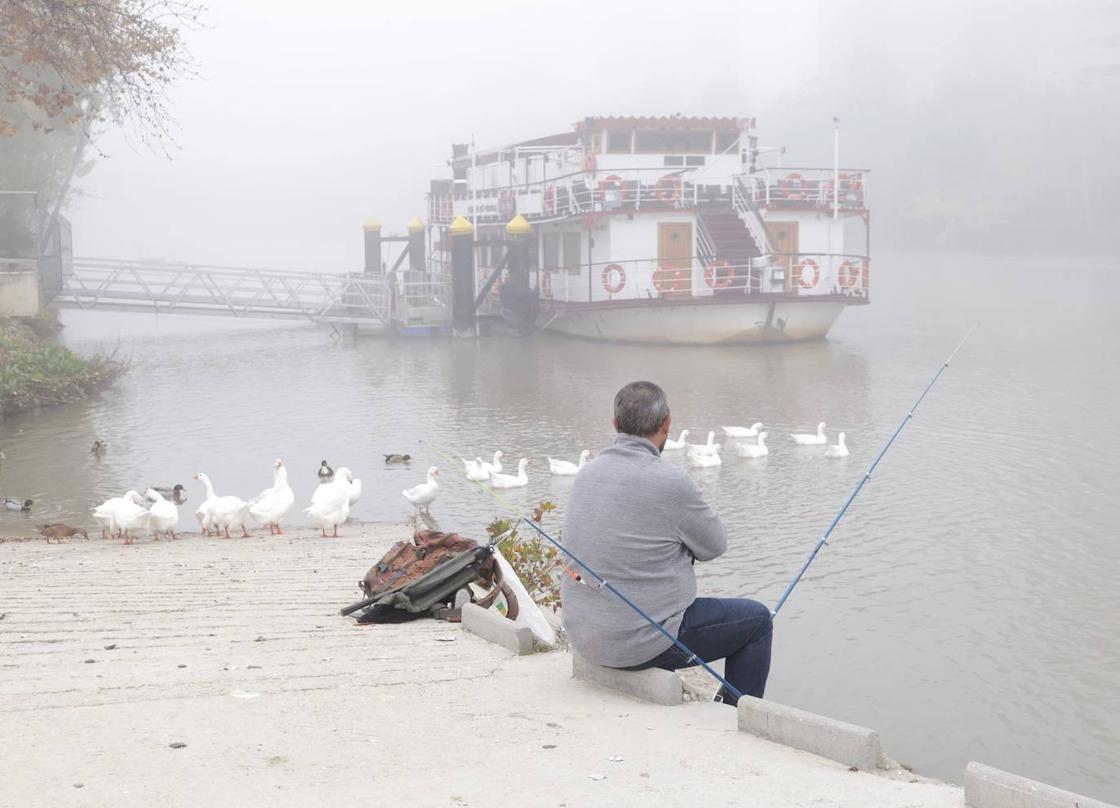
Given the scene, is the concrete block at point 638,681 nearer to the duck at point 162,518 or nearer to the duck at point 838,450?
the duck at point 162,518

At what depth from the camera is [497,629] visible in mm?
6910

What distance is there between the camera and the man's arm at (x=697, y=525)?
18.1 ft

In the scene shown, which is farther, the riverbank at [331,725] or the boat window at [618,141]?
the boat window at [618,141]

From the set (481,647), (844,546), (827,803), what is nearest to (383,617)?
(481,647)

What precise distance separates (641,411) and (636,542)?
0.53 meters

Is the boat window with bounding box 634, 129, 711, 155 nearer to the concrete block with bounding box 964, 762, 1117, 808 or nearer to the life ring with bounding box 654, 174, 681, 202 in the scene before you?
the life ring with bounding box 654, 174, 681, 202

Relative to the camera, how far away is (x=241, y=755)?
5.02 m

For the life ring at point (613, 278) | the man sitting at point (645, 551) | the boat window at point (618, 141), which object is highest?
the boat window at point (618, 141)

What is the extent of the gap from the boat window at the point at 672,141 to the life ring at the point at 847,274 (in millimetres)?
5249

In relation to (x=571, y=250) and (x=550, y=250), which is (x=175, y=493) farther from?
(x=550, y=250)

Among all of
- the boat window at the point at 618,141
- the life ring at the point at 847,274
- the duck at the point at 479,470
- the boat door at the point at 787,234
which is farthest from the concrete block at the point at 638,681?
the boat window at the point at 618,141

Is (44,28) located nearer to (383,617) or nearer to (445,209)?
(383,617)

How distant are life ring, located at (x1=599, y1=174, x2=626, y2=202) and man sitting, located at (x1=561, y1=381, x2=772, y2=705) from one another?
29.0 meters

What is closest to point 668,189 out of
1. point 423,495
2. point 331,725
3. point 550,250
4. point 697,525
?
point 550,250
